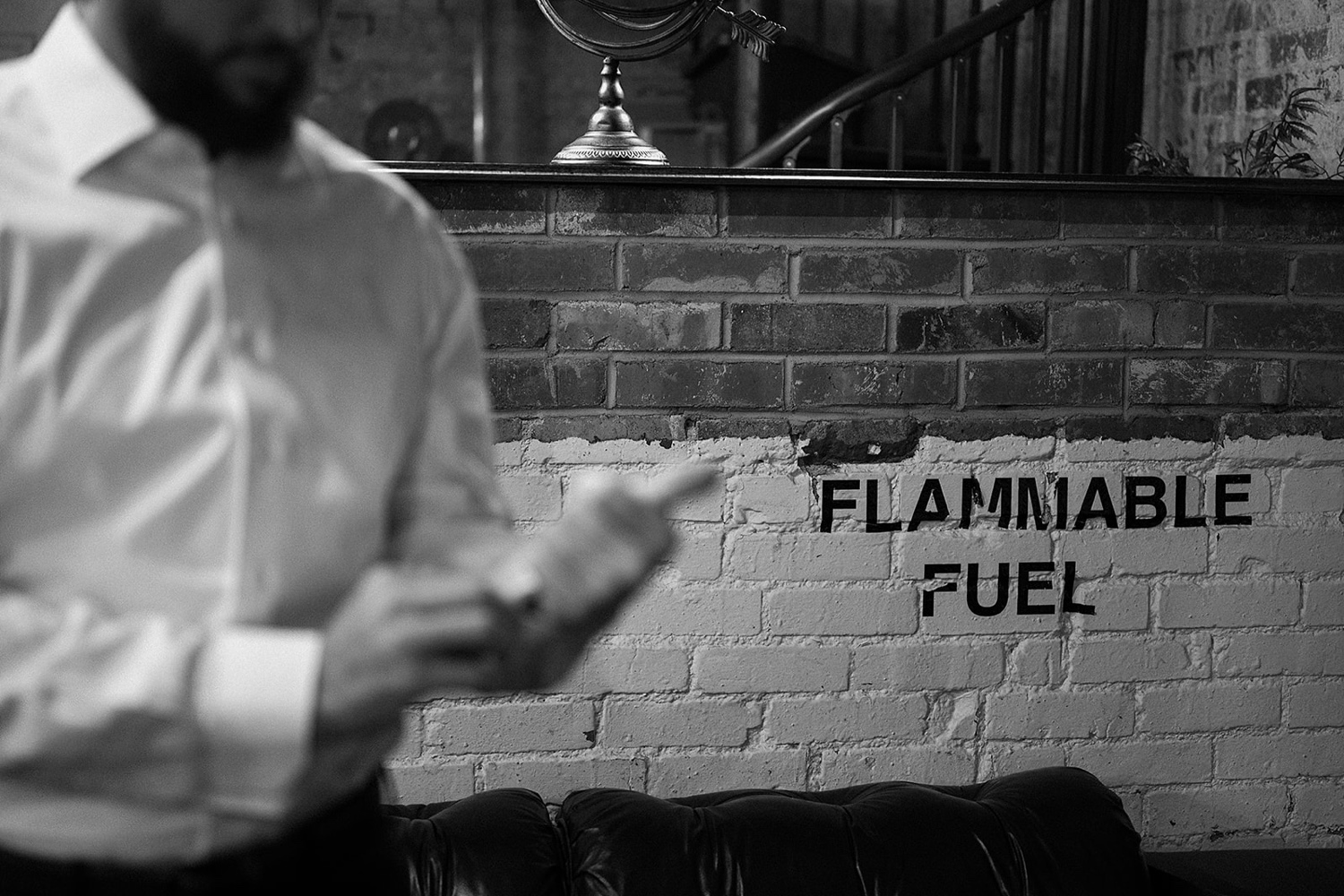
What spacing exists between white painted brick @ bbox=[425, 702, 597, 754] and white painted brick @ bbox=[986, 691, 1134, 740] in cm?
63

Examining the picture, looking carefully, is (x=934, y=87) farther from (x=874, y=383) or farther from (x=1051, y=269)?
(x=874, y=383)

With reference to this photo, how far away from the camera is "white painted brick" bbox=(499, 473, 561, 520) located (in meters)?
1.91

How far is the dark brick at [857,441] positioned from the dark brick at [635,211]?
34 centimetres

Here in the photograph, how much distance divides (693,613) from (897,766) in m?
0.40

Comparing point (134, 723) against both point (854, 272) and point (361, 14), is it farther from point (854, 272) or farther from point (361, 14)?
point (361, 14)

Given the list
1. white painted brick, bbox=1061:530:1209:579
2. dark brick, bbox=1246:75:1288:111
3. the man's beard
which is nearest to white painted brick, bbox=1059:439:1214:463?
white painted brick, bbox=1061:530:1209:579

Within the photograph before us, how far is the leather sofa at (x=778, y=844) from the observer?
174cm

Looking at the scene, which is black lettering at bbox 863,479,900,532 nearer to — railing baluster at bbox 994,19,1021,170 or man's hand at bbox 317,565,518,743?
railing baluster at bbox 994,19,1021,170

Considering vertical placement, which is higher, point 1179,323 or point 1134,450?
point 1179,323

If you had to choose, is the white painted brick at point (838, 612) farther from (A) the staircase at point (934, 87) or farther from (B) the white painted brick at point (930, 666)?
(A) the staircase at point (934, 87)

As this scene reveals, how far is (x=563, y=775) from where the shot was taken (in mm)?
1974

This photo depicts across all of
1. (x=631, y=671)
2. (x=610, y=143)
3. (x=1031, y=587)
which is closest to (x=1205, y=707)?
(x=1031, y=587)

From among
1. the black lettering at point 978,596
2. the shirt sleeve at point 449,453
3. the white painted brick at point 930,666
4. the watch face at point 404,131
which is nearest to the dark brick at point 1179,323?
the black lettering at point 978,596

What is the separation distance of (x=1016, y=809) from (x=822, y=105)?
5.43 feet
